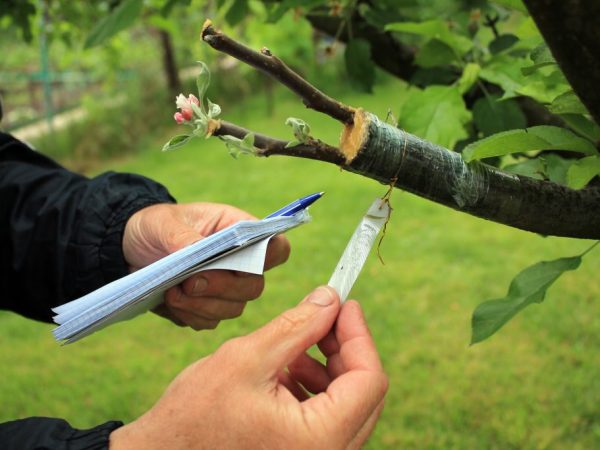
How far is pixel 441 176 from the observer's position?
73cm

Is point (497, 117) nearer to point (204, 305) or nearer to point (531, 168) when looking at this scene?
point (531, 168)

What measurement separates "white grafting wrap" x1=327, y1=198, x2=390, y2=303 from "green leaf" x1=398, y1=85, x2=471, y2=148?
25 cm

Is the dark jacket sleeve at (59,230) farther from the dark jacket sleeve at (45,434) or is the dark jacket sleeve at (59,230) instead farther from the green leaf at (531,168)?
the green leaf at (531,168)

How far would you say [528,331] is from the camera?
301 cm

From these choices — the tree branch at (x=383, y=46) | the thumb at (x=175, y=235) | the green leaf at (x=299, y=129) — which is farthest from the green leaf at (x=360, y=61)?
the green leaf at (x=299, y=129)

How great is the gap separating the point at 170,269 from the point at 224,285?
15.8 inches

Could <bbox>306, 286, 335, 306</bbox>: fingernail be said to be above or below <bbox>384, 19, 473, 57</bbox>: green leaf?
below

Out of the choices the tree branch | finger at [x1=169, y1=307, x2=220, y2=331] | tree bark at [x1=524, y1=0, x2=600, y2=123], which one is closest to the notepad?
finger at [x1=169, y1=307, x2=220, y2=331]

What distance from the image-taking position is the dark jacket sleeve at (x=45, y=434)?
0.95 m

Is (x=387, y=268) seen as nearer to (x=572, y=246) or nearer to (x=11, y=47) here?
(x=572, y=246)

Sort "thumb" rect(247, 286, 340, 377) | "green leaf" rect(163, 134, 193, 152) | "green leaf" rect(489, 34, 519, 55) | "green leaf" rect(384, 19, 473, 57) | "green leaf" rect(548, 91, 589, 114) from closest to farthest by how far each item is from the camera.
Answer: "green leaf" rect(163, 134, 193, 152), "green leaf" rect(548, 91, 589, 114), "thumb" rect(247, 286, 340, 377), "green leaf" rect(384, 19, 473, 57), "green leaf" rect(489, 34, 519, 55)

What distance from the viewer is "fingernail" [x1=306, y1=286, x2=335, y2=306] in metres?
0.91

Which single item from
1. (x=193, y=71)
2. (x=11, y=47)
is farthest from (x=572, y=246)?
(x=11, y=47)

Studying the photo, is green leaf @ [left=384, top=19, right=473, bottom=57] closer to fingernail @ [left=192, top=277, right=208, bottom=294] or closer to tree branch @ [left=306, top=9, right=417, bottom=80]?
tree branch @ [left=306, top=9, right=417, bottom=80]
